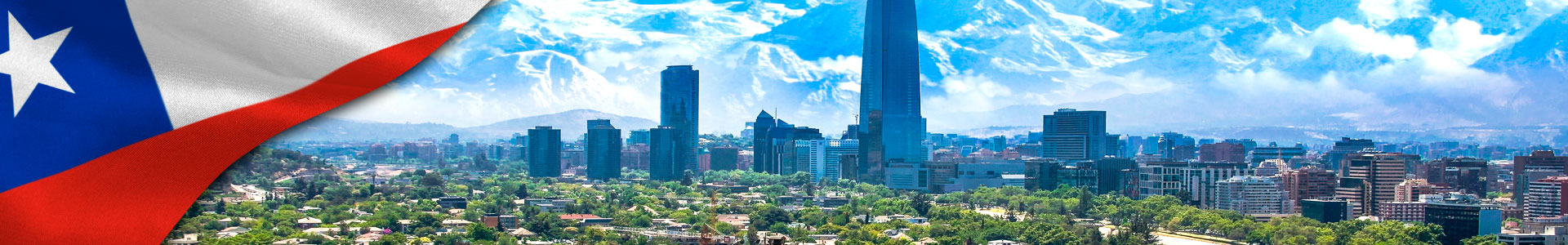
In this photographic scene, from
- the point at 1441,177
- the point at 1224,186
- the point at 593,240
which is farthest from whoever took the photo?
the point at 1441,177

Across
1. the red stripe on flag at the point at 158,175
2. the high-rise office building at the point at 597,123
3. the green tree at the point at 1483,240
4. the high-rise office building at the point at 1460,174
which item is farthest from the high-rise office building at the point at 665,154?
the red stripe on flag at the point at 158,175

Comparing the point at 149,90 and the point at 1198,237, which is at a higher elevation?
the point at 149,90

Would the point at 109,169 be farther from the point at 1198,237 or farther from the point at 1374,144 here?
the point at 1374,144

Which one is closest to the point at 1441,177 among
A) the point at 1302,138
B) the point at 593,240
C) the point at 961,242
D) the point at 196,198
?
the point at 1302,138

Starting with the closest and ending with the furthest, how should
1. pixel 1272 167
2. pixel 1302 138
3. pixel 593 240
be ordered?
pixel 593 240, pixel 1272 167, pixel 1302 138

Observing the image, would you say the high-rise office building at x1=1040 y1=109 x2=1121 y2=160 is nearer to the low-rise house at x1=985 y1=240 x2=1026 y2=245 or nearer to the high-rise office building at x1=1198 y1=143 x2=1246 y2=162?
the high-rise office building at x1=1198 y1=143 x2=1246 y2=162

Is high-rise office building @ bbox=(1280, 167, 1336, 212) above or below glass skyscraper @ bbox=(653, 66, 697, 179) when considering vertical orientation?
below

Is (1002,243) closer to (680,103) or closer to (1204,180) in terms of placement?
(1204,180)

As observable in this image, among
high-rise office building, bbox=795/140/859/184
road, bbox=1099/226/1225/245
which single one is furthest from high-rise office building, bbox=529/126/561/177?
A: road, bbox=1099/226/1225/245
